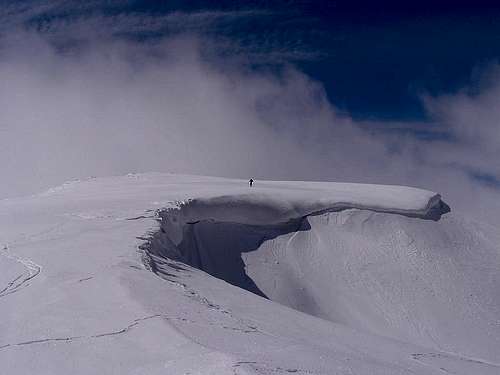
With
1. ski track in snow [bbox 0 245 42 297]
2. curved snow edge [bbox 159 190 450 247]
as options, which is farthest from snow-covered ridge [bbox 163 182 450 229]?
ski track in snow [bbox 0 245 42 297]

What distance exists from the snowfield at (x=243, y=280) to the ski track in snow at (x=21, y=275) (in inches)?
2.4

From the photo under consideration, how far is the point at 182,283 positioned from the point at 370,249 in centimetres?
1289

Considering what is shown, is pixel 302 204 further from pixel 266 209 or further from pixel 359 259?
pixel 359 259

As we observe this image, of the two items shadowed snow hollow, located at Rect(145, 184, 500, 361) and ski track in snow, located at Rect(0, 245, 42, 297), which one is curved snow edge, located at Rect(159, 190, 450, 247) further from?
ski track in snow, located at Rect(0, 245, 42, 297)

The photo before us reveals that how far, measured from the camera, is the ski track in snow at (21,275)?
10009mm

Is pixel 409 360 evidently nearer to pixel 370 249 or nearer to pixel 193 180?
pixel 370 249

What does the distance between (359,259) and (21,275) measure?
14.8 meters

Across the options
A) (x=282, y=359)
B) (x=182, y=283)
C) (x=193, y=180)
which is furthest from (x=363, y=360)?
(x=193, y=180)

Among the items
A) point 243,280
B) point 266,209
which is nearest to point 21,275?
point 243,280

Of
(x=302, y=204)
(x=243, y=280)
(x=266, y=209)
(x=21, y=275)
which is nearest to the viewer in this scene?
(x=21, y=275)

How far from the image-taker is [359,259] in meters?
22.5

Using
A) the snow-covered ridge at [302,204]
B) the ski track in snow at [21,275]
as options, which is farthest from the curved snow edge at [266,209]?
the ski track in snow at [21,275]

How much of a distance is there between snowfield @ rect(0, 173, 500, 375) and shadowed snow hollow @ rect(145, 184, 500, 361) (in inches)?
2.5

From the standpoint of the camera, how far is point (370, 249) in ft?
76.0
